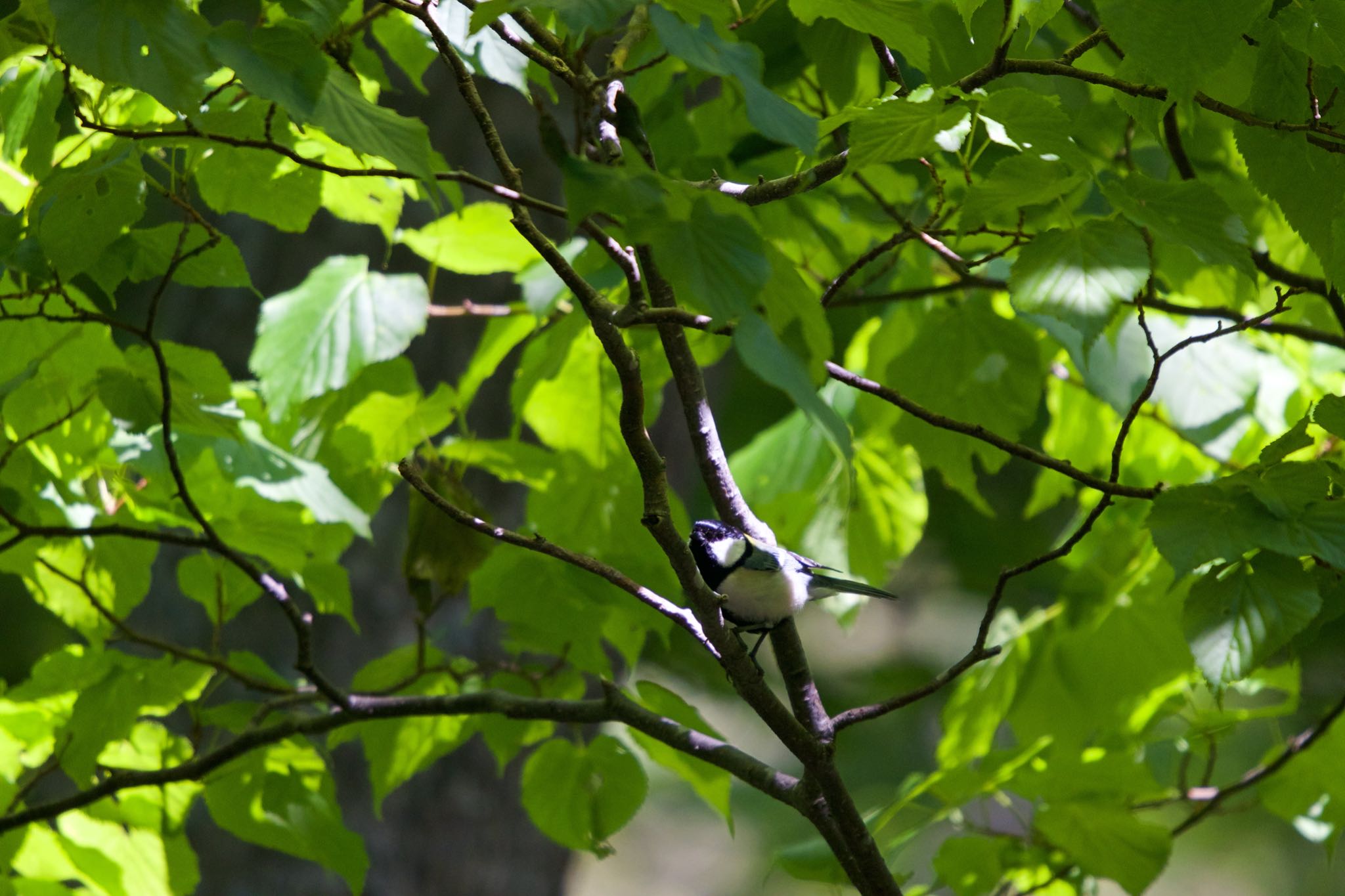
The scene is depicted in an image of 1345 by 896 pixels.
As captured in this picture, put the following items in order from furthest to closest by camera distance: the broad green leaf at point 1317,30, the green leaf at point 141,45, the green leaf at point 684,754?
the green leaf at point 684,754 → the broad green leaf at point 1317,30 → the green leaf at point 141,45

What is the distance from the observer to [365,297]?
143cm

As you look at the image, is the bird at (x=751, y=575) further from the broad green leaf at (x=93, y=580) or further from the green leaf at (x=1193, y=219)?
the broad green leaf at (x=93, y=580)

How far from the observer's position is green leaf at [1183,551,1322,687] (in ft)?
2.86

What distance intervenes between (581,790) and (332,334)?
672mm

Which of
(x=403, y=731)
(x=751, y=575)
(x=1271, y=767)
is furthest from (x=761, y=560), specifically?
(x=1271, y=767)

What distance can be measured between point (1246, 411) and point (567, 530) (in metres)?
0.93

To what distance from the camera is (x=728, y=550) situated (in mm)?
1182

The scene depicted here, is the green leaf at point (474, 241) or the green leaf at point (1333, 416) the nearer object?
the green leaf at point (1333, 416)

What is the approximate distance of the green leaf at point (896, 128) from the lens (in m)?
0.79

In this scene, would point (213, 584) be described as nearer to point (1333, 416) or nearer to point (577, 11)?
point (577, 11)

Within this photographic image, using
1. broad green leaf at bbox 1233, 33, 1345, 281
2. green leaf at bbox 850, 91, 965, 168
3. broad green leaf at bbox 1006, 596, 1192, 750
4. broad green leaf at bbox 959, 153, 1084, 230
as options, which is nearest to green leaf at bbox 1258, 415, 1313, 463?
broad green leaf at bbox 1233, 33, 1345, 281

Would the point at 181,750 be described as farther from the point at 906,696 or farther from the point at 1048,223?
the point at 1048,223

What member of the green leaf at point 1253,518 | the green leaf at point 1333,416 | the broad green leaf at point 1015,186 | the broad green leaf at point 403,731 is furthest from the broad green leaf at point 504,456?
the green leaf at point 1333,416

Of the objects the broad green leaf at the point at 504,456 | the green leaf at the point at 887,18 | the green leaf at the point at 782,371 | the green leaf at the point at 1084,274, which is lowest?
the broad green leaf at the point at 504,456
